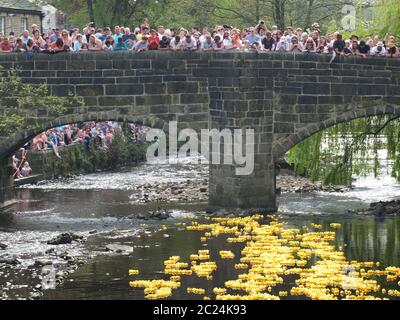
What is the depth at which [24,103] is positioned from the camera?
148 feet

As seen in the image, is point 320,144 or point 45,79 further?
point 320,144

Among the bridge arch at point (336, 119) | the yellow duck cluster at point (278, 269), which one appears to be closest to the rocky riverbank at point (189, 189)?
the bridge arch at point (336, 119)

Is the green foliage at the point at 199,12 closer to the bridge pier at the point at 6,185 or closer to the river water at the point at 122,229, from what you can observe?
the river water at the point at 122,229

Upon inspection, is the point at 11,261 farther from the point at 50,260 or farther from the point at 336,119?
the point at 336,119

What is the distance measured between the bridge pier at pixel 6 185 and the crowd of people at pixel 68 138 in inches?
141

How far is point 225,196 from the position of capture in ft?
147

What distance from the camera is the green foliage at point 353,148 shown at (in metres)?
47.9

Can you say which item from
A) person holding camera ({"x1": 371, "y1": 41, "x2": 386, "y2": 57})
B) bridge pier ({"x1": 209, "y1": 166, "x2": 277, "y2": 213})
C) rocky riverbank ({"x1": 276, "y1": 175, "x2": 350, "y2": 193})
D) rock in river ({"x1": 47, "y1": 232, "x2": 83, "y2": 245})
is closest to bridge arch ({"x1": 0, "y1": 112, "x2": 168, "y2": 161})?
bridge pier ({"x1": 209, "y1": 166, "x2": 277, "y2": 213})

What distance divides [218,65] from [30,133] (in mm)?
7374

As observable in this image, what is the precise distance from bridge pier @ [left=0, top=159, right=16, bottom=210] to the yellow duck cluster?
920 cm
